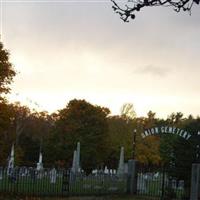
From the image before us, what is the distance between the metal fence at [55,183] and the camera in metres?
27.0

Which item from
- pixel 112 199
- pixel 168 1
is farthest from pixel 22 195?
pixel 168 1

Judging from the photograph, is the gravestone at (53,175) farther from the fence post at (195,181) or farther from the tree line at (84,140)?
the tree line at (84,140)

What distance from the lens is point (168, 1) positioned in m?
4.72

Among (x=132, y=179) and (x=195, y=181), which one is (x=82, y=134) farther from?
(x=195, y=181)

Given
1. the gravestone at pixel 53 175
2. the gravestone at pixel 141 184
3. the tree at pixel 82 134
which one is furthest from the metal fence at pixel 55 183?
the tree at pixel 82 134

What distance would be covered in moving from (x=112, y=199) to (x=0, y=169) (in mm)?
5872

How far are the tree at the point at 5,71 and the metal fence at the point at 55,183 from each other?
11.4 m

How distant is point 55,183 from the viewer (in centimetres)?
3259

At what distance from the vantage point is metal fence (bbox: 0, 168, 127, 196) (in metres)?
27.0

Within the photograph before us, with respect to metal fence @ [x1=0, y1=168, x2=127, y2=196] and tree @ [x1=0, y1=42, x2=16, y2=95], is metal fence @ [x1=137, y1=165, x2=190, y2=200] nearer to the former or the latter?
metal fence @ [x1=0, y1=168, x2=127, y2=196]

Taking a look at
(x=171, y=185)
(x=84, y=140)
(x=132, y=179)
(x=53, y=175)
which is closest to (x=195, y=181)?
(x=171, y=185)

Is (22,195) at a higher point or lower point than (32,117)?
lower

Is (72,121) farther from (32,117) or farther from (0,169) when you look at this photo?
(0,169)

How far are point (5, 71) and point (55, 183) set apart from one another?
1292 cm
